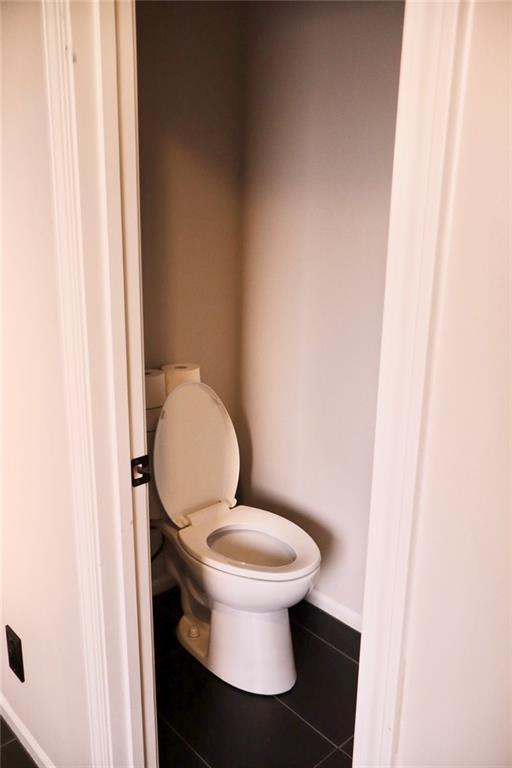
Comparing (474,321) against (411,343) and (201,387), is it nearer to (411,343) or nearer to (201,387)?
(411,343)

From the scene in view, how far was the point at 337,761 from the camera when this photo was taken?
1387 mm

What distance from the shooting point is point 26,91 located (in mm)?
956

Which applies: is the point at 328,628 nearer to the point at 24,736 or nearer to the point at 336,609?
the point at 336,609

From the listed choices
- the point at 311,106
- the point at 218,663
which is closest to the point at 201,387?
the point at 218,663

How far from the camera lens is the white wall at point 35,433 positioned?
38.0 inches

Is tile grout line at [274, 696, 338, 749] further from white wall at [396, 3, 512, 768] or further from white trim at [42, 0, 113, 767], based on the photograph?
white wall at [396, 3, 512, 768]

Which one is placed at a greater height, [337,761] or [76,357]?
[76,357]

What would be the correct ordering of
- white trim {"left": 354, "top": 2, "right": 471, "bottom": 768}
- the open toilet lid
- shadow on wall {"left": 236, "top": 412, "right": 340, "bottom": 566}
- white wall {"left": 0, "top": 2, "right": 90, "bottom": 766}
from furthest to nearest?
shadow on wall {"left": 236, "top": 412, "right": 340, "bottom": 566}
the open toilet lid
white wall {"left": 0, "top": 2, "right": 90, "bottom": 766}
white trim {"left": 354, "top": 2, "right": 471, "bottom": 768}

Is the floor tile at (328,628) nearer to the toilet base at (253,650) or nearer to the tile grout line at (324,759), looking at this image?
the toilet base at (253,650)

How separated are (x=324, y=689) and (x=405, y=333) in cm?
142

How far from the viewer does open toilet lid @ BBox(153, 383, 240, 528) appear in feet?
5.49

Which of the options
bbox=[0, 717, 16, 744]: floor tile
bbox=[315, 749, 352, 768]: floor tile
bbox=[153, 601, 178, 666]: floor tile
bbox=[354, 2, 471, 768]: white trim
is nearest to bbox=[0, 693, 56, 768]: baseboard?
bbox=[0, 717, 16, 744]: floor tile

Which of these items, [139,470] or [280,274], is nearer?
[139,470]

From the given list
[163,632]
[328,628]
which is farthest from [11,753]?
[328,628]
